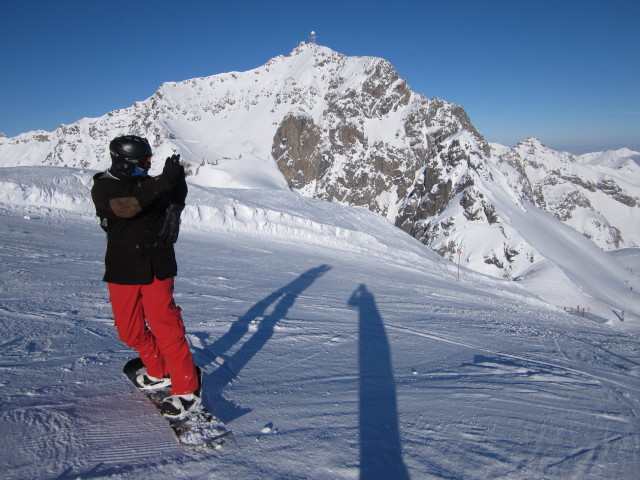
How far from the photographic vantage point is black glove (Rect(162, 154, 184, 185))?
2.40 meters

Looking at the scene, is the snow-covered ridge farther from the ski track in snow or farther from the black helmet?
the black helmet

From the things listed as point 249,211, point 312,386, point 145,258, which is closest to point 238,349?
point 312,386

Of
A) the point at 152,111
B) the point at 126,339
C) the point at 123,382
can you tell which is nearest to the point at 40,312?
the point at 123,382

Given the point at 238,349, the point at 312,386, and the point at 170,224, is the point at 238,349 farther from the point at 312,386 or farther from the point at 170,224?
the point at 170,224

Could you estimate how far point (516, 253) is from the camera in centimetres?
7562

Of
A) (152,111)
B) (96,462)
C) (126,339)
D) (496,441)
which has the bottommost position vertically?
(96,462)

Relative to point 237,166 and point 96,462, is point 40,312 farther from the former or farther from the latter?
point 237,166

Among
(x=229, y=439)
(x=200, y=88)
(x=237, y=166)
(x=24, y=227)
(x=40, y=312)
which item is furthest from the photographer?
(x=200, y=88)

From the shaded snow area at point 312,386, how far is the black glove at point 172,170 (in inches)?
64.0

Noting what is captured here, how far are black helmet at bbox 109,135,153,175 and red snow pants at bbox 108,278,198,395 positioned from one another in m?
0.74

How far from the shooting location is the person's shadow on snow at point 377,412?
2.47 m

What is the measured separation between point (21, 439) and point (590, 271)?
83642 millimetres

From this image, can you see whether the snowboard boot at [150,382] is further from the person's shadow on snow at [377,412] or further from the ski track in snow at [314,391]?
the person's shadow on snow at [377,412]

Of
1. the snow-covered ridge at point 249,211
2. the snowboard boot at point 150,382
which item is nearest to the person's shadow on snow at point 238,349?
the snowboard boot at point 150,382
